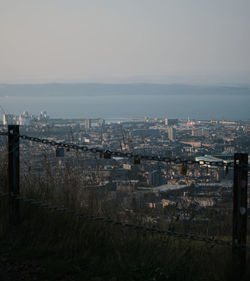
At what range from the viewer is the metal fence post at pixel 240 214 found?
3670 mm

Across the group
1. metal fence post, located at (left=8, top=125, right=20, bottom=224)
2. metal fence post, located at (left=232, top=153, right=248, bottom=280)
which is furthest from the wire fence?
metal fence post, located at (left=232, top=153, right=248, bottom=280)

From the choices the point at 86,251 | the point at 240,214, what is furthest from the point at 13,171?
the point at 240,214

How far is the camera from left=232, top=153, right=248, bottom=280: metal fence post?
144 inches

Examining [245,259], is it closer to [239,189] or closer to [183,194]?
[239,189]

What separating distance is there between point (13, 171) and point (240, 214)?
8.86 feet

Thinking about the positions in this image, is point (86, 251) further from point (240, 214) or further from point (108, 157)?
point (240, 214)

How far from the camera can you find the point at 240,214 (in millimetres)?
3689

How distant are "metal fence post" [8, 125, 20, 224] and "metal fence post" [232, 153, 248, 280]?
2.60 m

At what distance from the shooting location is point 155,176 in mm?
6047

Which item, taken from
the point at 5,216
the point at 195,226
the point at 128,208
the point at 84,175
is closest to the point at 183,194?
the point at 195,226

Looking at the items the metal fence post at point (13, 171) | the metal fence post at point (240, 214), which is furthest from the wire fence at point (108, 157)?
the metal fence post at point (240, 214)

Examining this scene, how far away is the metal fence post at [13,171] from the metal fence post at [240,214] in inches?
102

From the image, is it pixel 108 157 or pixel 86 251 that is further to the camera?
pixel 108 157

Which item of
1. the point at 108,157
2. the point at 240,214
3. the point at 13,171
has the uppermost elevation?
the point at 108,157
